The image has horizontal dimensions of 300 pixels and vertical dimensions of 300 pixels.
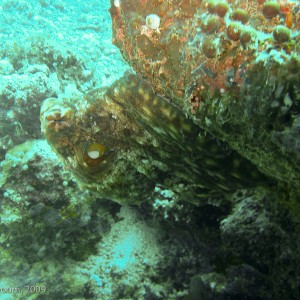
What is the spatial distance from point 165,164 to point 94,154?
0.68 metres

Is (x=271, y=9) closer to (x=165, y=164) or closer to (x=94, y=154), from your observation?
(x=165, y=164)

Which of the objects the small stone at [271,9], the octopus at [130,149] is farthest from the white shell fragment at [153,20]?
the small stone at [271,9]

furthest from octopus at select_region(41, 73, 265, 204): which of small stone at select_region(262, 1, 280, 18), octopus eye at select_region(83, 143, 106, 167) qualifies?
small stone at select_region(262, 1, 280, 18)

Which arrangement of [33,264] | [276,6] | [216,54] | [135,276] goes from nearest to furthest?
[276,6]
[216,54]
[135,276]
[33,264]

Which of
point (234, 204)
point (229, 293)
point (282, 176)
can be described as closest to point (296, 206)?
point (282, 176)

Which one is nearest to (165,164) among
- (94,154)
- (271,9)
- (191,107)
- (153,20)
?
(94,154)

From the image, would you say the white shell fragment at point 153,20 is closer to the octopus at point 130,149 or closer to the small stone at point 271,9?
the octopus at point 130,149

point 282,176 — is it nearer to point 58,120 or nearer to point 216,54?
point 216,54

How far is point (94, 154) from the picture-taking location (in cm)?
271

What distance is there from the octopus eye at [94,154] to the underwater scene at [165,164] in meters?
0.01

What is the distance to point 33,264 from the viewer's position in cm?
406

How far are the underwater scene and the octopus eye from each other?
0.6 inches

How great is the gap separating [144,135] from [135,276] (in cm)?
198

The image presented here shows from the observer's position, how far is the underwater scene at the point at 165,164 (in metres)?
1.45
